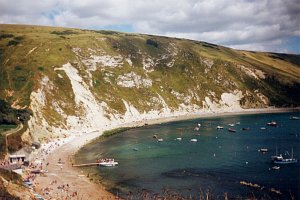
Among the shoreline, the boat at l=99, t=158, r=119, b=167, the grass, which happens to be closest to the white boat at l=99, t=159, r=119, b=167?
the boat at l=99, t=158, r=119, b=167

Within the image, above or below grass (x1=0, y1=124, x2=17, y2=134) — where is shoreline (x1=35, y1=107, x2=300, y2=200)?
below

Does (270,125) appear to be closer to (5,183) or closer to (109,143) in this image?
(109,143)

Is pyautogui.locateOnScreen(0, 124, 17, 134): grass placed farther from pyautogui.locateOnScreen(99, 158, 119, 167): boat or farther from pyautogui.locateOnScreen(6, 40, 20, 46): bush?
pyautogui.locateOnScreen(6, 40, 20, 46): bush

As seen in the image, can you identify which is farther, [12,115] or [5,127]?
[12,115]

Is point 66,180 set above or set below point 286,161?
below

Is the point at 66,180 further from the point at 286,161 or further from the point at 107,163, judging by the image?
the point at 286,161

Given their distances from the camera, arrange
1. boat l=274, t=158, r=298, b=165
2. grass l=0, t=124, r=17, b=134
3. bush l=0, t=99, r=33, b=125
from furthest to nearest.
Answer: bush l=0, t=99, r=33, b=125 < grass l=0, t=124, r=17, b=134 < boat l=274, t=158, r=298, b=165

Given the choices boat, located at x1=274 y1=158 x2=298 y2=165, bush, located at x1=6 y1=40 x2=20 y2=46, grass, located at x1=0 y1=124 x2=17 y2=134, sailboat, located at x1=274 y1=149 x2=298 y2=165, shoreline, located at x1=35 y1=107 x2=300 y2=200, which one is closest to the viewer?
shoreline, located at x1=35 y1=107 x2=300 y2=200

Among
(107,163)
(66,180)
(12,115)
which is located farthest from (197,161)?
(12,115)

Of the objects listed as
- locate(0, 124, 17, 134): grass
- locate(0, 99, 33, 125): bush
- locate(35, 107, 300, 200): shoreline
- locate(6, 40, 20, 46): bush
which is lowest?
locate(35, 107, 300, 200): shoreline
